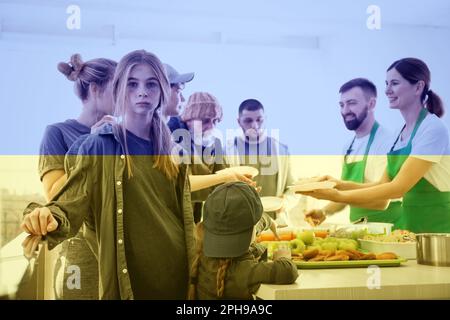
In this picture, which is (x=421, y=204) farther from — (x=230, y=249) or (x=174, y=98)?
(x=174, y=98)

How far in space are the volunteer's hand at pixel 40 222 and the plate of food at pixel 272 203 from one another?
0.86 meters

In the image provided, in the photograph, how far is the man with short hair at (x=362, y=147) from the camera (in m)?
2.39

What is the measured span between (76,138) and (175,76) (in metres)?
0.49

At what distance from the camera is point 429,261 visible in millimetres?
1949

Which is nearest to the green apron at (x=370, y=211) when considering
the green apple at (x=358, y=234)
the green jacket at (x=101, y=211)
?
the green apple at (x=358, y=234)

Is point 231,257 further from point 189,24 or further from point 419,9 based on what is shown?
point 419,9

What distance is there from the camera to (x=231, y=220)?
6.64 ft

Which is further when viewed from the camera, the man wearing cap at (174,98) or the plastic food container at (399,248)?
the man wearing cap at (174,98)

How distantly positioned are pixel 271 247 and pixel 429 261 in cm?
57

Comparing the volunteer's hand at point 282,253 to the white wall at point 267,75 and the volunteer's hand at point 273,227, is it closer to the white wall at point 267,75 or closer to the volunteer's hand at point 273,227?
the volunteer's hand at point 273,227

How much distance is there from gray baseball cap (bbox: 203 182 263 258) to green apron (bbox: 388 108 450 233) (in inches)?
27.5

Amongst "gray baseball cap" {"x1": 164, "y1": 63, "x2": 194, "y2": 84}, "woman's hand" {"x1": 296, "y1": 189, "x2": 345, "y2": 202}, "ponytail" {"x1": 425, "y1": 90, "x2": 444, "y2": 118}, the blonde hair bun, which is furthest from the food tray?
the blonde hair bun

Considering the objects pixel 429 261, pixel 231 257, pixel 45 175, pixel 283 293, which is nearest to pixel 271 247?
pixel 231 257

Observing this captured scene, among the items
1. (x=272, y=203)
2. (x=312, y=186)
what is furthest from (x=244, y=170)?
(x=312, y=186)
